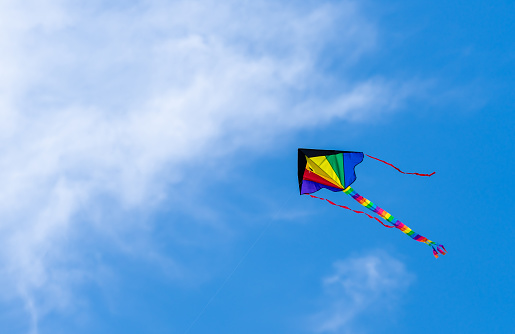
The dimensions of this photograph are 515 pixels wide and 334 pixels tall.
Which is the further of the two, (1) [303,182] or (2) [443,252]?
(1) [303,182]

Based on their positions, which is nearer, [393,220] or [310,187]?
[393,220]

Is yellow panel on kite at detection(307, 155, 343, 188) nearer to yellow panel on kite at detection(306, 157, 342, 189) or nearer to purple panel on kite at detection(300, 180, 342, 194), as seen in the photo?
yellow panel on kite at detection(306, 157, 342, 189)

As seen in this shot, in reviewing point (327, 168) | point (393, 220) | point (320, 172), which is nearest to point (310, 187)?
point (320, 172)

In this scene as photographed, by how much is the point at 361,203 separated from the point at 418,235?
2.76 m

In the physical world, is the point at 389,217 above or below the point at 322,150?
below

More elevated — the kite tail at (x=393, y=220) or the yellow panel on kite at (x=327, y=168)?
the yellow panel on kite at (x=327, y=168)

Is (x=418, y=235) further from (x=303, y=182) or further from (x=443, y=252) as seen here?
(x=303, y=182)

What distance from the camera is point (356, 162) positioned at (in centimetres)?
1930

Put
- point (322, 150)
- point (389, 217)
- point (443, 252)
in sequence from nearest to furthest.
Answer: point (443, 252) < point (389, 217) < point (322, 150)

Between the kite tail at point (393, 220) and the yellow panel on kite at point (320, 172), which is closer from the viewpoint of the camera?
the kite tail at point (393, 220)

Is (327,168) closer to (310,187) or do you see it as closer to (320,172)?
(320,172)

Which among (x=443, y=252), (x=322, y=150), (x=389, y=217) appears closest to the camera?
(x=443, y=252)

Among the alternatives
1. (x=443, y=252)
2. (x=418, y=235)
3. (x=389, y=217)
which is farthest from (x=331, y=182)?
(x=443, y=252)

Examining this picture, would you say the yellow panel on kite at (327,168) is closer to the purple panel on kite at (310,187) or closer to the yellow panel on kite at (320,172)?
the yellow panel on kite at (320,172)
